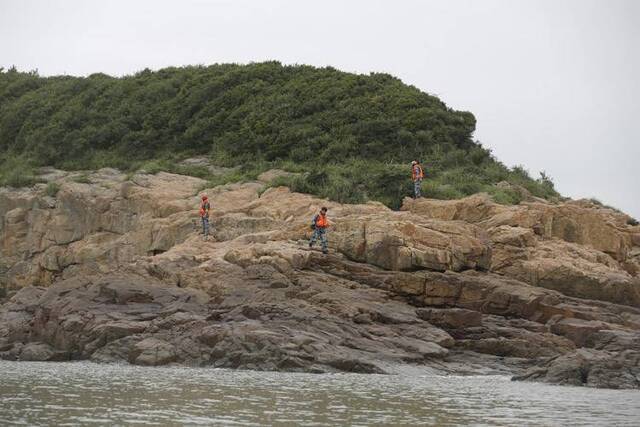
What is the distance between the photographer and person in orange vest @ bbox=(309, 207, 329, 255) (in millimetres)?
31781

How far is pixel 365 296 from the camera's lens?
1181 inches

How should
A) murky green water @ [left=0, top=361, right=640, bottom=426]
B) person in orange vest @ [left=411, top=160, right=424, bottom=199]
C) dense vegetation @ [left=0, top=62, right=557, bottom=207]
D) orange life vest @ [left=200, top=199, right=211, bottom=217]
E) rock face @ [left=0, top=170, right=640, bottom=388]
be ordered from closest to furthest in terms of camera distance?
murky green water @ [left=0, top=361, right=640, bottom=426]
rock face @ [left=0, top=170, right=640, bottom=388]
orange life vest @ [left=200, top=199, right=211, bottom=217]
person in orange vest @ [left=411, top=160, right=424, bottom=199]
dense vegetation @ [left=0, top=62, right=557, bottom=207]

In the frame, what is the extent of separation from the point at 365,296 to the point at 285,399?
398 inches

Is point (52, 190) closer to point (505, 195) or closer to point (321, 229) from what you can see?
point (321, 229)

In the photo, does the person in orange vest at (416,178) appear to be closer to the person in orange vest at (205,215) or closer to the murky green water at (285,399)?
the person in orange vest at (205,215)

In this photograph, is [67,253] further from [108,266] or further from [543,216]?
[543,216]

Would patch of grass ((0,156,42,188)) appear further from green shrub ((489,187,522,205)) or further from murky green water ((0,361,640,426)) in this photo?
green shrub ((489,187,522,205))

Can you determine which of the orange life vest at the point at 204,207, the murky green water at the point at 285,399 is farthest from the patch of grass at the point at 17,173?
the murky green water at the point at 285,399

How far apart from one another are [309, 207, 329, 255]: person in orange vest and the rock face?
376mm

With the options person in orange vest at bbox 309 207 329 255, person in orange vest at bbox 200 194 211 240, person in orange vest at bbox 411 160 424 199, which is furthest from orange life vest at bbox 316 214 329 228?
person in orange vest at bbox 411 160 424 199

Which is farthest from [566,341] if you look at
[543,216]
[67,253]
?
[67,253]

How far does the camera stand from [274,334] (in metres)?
26.9

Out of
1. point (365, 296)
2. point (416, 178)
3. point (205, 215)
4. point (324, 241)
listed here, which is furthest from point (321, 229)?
point (416, 178)

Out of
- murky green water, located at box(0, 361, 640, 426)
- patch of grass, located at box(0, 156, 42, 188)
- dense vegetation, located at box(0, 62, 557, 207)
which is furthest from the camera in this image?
patch of grass, located at box(0, 156, 42, 188)
